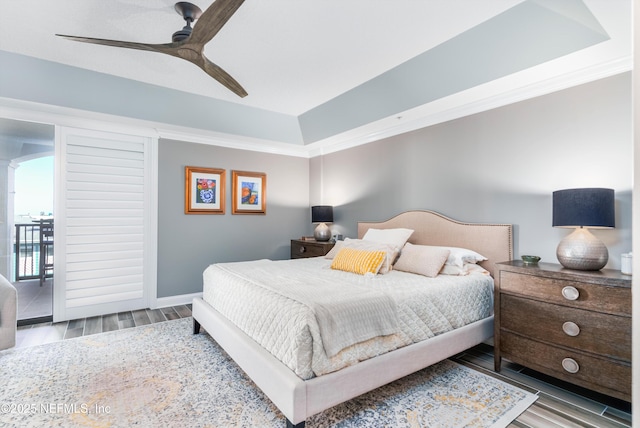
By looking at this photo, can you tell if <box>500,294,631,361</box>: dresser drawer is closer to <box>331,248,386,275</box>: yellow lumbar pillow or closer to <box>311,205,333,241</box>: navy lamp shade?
<box>331,248,386,275</box>: yellow lumbar pillow

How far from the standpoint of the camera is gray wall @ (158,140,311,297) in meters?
4.14

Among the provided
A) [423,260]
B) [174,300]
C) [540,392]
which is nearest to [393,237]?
[423,260]

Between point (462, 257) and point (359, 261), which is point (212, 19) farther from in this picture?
point (462, 257)

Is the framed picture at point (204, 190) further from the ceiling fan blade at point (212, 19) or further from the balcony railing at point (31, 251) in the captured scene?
the ceiling fan blade at point (212, 19)

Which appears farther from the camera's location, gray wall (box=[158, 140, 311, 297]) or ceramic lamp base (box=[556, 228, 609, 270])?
gray wall (box=[158, 140, 311, 297])

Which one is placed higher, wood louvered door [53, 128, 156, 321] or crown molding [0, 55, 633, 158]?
crown molding [0, 55, 633, 158]

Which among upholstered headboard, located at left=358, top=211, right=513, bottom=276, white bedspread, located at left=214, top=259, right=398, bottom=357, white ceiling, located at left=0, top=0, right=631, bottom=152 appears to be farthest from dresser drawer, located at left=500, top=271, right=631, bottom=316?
white ceiling, located at left=0, top=0, right=631, bottom=152

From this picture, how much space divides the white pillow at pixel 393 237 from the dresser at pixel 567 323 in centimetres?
103

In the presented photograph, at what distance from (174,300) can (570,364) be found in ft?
13.7

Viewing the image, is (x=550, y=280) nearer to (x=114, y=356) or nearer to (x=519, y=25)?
(x=519, y=25)

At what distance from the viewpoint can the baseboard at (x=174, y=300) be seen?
13.4 feet

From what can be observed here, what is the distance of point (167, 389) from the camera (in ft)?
7.14

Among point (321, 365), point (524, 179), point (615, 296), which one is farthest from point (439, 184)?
point (321, 365)

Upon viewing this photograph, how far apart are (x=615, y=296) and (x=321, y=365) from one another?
1.79 m
